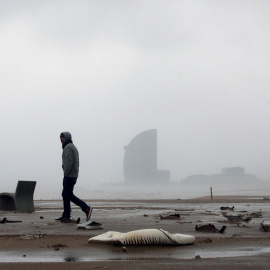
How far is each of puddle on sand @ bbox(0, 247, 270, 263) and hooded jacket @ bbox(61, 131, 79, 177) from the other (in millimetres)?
5269

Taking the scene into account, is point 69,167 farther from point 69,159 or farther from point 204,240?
point 204,240

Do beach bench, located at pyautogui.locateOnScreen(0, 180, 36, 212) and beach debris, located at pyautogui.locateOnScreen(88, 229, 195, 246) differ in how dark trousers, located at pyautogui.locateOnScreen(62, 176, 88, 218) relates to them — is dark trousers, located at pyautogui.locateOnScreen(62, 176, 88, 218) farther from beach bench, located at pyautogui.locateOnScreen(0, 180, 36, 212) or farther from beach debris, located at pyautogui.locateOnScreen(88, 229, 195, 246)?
beach debris, located at pyautogui.locateOnScreen(88, 229, 195, 246)

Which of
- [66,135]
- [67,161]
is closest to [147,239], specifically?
[67,161]

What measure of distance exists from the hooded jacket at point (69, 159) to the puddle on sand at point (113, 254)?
527 centimetres

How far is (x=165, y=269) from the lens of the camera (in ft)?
16.2

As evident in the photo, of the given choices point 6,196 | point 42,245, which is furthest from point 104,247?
point 6,196

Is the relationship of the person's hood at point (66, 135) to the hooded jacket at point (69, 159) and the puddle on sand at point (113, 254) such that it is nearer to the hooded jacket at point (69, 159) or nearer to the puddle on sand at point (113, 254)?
the hooded jacket at point (69, 159)

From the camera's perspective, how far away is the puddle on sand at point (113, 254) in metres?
5.71

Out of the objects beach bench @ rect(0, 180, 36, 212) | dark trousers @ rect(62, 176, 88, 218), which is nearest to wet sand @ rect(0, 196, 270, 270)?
dark trousers @ rect(62, 176, 88, 218)

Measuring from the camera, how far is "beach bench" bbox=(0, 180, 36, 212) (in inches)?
610

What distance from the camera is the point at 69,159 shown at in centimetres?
1170

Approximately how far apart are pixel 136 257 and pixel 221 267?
1.04 m

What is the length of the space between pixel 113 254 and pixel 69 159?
580 centimetres

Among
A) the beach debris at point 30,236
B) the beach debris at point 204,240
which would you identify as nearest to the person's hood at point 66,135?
the beach debris at point 30,236
